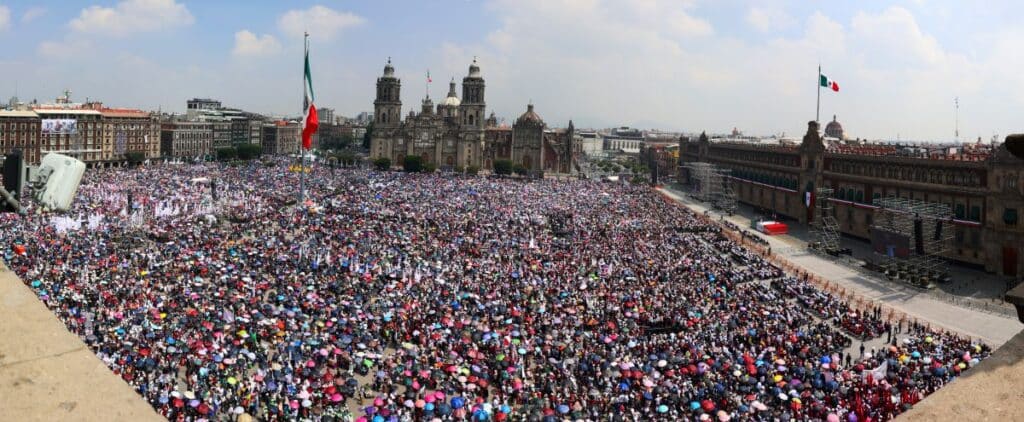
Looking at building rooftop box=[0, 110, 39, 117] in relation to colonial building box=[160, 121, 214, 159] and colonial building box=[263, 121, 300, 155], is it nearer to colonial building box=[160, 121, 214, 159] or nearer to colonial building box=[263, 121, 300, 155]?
colonial building box=[160, 121, 214, 159]

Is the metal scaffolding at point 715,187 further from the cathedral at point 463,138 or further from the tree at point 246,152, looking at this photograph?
the tree at point 246,152

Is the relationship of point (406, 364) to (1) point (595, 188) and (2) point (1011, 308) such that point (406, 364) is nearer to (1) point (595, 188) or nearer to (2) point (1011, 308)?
(2) point (1011, 308)

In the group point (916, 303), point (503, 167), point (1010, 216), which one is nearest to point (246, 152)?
point (503, 167)

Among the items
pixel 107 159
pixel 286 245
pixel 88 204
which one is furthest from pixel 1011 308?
pixel 107 159

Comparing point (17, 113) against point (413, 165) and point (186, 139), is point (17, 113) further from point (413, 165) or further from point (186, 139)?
point (413, 165)

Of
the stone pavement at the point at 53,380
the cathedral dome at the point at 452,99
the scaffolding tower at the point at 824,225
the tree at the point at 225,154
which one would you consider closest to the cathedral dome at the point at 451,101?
the cathedral dome at the point at 452,99
